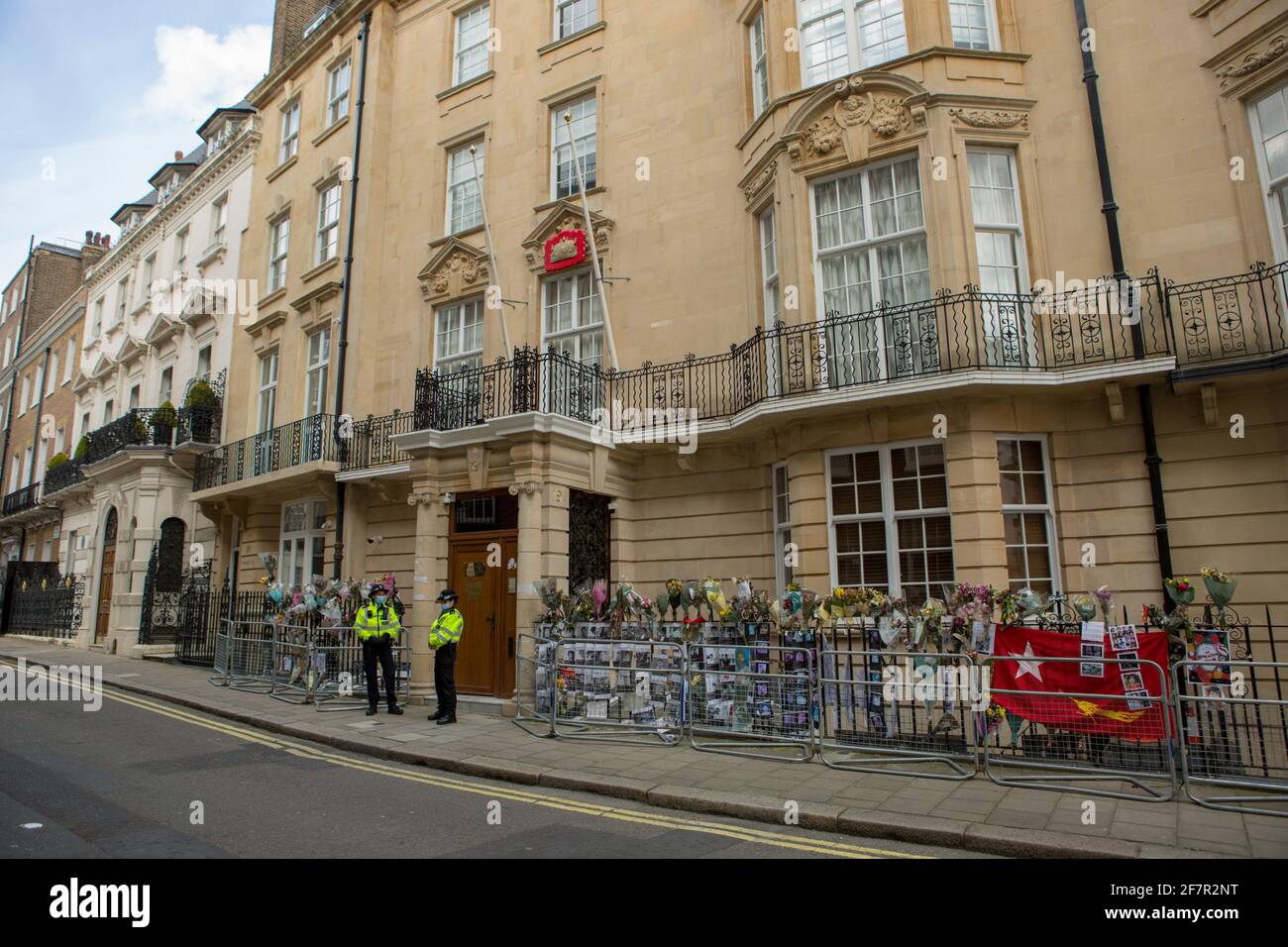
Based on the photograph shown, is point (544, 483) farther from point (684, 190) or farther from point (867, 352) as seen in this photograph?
point (684, 190)

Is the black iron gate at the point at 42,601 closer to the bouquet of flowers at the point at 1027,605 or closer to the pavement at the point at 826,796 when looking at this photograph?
the pavement at the point at 826,796

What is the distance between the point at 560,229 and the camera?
14.6 metres

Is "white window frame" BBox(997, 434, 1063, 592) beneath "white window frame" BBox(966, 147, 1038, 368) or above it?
beneath

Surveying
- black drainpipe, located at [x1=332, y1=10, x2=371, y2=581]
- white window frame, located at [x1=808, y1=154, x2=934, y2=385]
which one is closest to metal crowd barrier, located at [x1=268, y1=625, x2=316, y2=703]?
black drainpipe, located at [x1=332, y1=10, x2=371, y2=581]

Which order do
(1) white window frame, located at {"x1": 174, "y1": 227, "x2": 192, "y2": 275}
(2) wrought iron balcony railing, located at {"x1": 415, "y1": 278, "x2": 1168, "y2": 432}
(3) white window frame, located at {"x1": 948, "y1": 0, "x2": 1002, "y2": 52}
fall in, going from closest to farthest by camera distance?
1. (2) wrought iron balcony railing, located at {"x1": 415, "y1": 278, "x2": 1168, "y2": 432}
2. (3) white window frame, located at {"x1": 948, "y1": 0, "x2": 1002, "y2": 52}
3. (1) white window frame, located at {"x1": 174, "y1": 227, "x2": 192, "y2": 275}

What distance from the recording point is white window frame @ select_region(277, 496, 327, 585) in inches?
700

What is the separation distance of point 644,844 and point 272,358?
62.2ft

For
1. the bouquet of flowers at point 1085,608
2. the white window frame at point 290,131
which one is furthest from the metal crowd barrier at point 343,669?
the white window frame at point 290,131

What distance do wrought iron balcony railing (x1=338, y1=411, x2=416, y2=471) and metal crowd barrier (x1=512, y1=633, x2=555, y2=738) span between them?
6165mm

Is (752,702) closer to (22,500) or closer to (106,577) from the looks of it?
(106,577)

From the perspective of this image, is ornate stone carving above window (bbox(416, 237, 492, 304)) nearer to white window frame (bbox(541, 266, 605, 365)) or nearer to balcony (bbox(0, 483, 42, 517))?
white window frame (bbox(541, 266, 605, 365))

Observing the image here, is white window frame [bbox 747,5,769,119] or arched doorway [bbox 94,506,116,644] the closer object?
white window frame [bbox 747,5,769,119]
